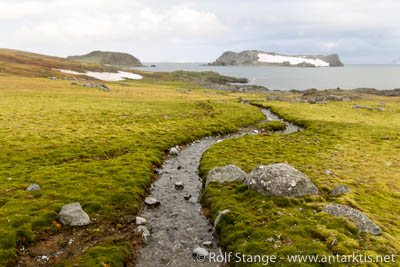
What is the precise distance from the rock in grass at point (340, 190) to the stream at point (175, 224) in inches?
405

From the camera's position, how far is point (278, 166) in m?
19.2

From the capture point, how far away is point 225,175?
74.0 feet

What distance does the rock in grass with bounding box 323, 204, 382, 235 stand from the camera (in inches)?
575

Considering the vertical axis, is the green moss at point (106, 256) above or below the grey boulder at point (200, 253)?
above

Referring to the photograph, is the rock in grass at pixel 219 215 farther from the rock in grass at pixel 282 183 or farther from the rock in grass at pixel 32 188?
the rock in grass at pixel 32 188

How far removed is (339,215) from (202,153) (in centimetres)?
1877

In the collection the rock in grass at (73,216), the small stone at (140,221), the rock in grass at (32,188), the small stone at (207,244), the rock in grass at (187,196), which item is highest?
the rock in grass at (32,188)

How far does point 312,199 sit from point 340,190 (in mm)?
3039

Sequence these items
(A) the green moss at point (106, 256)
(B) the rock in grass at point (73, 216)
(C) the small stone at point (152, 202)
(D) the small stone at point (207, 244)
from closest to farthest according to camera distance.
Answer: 1. (A) the green moss at point (106, 256)
2. (D) the small stone at point (207, 244)
3. (B) the rock in grass at point (73, 216)
4. (C) the small stone at point (152, 202)

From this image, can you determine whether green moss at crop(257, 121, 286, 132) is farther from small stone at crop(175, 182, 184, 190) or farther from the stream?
small stone at crop(175, 182, 184, 190)

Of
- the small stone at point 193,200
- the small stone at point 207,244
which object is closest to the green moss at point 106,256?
the small stone at point 207,244

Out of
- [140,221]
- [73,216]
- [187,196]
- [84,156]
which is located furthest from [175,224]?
[84,156]

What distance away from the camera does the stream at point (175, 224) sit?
45.3 feet

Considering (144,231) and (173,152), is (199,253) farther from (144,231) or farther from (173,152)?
(173,152)
